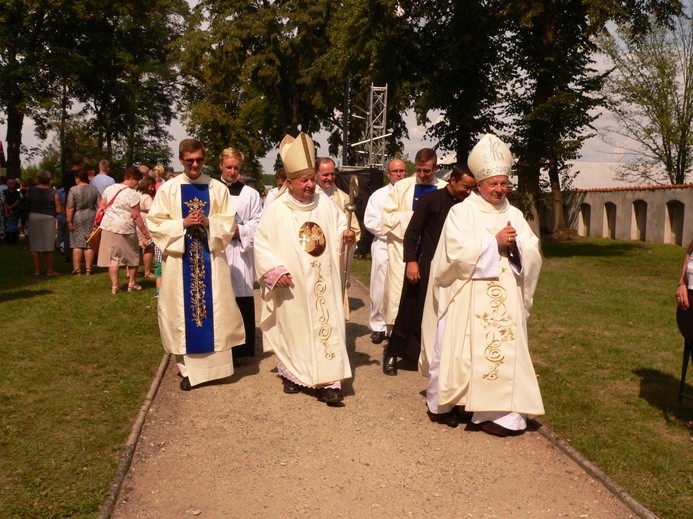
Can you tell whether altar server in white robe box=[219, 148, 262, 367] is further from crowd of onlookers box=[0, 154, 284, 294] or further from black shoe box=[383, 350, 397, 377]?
crowd of onlookers box=[0, 154, 284, 294]

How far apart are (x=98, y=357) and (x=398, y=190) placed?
371 cm

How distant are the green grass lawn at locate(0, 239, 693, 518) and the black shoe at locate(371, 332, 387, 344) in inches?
72.6

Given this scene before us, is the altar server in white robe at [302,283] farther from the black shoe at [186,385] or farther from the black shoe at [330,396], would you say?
the black shoe at [186,385]

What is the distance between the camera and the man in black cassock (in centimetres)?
780

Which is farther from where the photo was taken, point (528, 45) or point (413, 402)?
point (528, 45)

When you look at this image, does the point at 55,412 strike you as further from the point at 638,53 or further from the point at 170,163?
the point at 170,163

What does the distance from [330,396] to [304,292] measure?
94cm

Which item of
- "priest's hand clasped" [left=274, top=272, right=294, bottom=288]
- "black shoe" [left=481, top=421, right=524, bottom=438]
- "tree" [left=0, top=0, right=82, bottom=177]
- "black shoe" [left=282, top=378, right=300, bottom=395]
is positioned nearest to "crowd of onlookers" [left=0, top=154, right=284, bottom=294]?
"priest's hand clasped" [left=274, top=272, right=294, bottom=288]

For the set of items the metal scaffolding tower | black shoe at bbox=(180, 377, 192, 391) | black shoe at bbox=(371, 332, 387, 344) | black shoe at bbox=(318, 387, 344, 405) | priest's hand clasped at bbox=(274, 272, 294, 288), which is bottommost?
black shoe at bbox=(318, 387, 344, 405)

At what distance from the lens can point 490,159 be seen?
6312 mm

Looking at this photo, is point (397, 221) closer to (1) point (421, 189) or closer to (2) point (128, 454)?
(1) point (421, 189)

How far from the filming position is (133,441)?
5.88 m

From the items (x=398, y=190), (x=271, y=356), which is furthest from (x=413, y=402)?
(x=398, y=190)

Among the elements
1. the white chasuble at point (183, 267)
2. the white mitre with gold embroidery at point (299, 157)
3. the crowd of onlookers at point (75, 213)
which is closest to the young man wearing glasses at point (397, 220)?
the white mitre with gold embroidery at point (299, 157)
